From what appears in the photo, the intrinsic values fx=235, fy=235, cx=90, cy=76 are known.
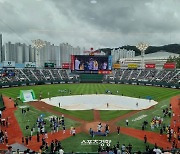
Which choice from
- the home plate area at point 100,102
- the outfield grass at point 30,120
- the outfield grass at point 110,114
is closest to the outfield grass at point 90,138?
the outfield grass at point 30,120

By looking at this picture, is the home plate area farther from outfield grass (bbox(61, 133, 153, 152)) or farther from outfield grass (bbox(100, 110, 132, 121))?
outfield grass (bbox(61, 133, 153, 152))

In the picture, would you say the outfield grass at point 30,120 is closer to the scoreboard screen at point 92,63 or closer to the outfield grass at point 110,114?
the outfield grass at point 110,114

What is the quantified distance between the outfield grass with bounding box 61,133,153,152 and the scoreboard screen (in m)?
57.0

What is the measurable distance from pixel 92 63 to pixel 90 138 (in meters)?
58.9

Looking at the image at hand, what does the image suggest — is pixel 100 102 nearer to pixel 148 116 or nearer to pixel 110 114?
pixel 110 114

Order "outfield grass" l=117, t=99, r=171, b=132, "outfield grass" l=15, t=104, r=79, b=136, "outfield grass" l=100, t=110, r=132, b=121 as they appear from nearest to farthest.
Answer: "outfield grass" l=15, t=104, r=79, b=136
"outfield grass" l=117, t=99, r=171, b=132
"outfield grass" l=100, t=110, r=132, b=121

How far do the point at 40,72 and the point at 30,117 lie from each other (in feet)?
212

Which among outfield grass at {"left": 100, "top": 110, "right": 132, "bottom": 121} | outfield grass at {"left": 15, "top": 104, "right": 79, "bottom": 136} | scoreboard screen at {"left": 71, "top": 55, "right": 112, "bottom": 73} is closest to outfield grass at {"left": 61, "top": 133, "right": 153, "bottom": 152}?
outfield grass at {"left": 15, "top": 104, "right": 79, "bottom": 136}

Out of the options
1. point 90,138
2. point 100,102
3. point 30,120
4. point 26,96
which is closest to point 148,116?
point 90,138

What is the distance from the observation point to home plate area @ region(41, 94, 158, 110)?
162 ft

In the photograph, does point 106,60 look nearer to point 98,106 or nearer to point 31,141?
point 98,106

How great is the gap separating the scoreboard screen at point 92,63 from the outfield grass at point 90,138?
187 feet

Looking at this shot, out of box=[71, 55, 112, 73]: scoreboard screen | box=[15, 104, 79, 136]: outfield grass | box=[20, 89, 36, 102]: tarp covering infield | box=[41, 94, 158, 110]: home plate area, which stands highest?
box=[71, 55, 112, 73]: scoreboard screen

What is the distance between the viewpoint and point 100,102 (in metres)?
54.3
